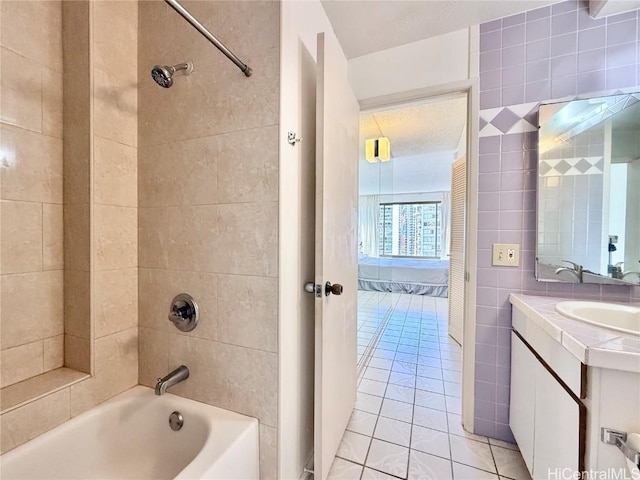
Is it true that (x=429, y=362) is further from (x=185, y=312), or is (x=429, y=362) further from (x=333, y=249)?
(x=185, y=312)

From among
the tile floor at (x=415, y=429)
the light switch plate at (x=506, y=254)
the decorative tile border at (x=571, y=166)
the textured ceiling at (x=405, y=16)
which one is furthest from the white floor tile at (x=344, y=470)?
the textured ceiling at (x=405, y=16)

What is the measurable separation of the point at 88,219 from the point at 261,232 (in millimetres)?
739

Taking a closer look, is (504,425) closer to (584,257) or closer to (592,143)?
(584,257)

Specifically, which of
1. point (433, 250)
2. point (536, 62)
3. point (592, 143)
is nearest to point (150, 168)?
point (536, 62)

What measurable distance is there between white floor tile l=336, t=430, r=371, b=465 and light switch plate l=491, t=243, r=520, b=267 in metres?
1.27

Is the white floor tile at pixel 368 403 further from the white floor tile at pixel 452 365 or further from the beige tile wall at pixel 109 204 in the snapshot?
the beige tile wall at pixel 109 204

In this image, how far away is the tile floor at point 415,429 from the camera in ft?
4.37

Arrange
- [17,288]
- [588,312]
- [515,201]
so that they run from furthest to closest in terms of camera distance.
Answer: [515,201]
[588,312]
[17,288]

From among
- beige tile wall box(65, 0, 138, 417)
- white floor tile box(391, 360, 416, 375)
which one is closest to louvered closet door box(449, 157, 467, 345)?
white floor tile box(391, 360, 416, 375)

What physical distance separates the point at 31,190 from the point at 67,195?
0.11 metres

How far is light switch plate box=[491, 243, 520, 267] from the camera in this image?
1486 millimetres

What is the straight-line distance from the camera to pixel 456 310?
2934 mm

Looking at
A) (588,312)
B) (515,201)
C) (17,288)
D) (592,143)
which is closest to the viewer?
(17,288)

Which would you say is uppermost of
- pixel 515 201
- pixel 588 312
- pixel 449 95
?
pixel 449 95
